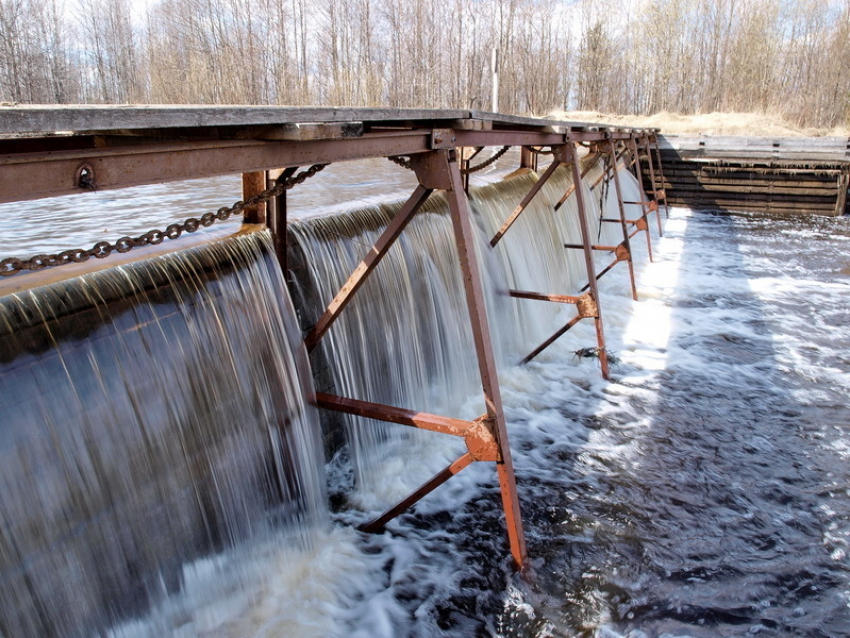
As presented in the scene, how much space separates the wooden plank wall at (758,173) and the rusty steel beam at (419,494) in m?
18.1

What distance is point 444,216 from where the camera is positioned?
22.9 ft

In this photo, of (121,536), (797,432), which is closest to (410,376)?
(121,536)

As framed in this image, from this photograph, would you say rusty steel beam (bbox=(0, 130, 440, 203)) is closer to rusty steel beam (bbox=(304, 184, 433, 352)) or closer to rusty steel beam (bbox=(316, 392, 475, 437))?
rusty steel beam (bbox=(304, 184, 433, 352))

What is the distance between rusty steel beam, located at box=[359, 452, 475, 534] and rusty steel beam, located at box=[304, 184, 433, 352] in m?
1.21

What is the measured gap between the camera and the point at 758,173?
18875 millimetres

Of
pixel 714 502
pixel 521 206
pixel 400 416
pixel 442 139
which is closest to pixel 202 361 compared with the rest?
pixel 400 416

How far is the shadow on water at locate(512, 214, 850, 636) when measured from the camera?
3971mm

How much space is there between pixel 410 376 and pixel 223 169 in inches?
143

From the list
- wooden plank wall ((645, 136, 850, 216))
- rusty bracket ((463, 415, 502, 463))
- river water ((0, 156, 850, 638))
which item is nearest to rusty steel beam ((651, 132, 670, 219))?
wooden plank wall ((645, 136, 850, 216))

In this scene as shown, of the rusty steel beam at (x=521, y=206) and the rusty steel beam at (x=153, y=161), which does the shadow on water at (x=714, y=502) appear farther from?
the rusty steel beam at (x=153, y=161)

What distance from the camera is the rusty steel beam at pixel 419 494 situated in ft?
12.9

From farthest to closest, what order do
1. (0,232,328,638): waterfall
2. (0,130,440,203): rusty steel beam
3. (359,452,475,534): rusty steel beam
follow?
(359,452,475,534): rusty steel beam → (0,232,328,638): waterfall → (0,130,440,203): rusty steel beam

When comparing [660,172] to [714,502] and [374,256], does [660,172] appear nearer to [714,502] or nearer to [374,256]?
[714,502]

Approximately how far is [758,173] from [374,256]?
60.9 ft
